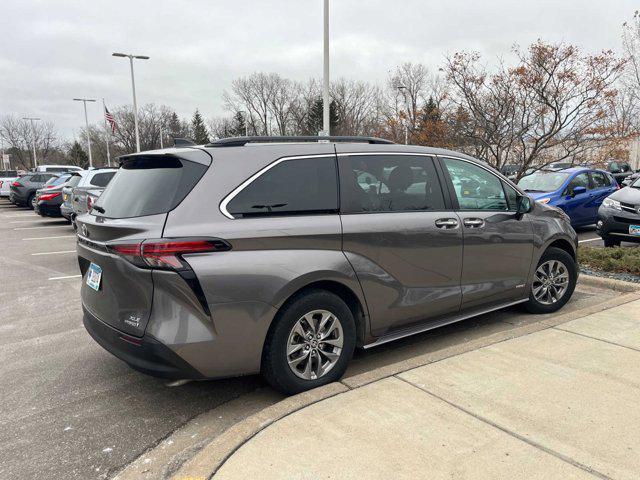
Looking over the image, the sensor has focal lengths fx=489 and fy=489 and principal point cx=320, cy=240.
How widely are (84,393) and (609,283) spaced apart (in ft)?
18.7

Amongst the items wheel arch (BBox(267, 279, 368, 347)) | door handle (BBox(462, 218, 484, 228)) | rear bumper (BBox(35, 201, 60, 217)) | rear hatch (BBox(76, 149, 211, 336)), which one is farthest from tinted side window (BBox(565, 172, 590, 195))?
rear bumper (BBox(35, 201, 60, 217))

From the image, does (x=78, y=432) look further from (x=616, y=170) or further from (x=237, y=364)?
(x=616, y=170)

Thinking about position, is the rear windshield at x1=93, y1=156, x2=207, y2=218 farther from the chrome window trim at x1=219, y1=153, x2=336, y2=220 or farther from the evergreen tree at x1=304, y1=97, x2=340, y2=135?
the evergreen tree at x1=304, y1=97, x2=340, y2=135

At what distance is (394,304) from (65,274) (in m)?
6.49

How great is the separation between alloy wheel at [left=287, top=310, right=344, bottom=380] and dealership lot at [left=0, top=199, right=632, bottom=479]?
0.43 meters

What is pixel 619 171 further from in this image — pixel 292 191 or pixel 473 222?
pixel 292 191

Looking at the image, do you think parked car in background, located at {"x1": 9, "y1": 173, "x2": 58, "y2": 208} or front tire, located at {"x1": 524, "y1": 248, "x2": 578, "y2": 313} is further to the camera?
parked car in background, located at {"x1": 9, "y1": 173, "x2": 58, "y2": 208}

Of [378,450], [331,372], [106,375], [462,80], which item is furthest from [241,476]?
[462,80]

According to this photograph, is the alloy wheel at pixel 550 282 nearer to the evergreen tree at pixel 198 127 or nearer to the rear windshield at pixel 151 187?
the rear windshield at pixel 151 187

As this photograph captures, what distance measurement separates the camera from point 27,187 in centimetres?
2234

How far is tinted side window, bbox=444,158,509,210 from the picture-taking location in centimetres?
429

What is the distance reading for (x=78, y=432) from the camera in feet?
10.2

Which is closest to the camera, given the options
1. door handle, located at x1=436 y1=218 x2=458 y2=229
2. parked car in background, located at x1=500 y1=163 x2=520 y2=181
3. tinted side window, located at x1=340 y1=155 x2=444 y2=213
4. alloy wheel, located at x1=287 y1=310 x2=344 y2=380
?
alloy wheel, located at x1=287 y1=310 x2=344 y2=380

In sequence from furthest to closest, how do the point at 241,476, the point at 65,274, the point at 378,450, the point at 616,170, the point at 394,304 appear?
the point at 616,170 → the point at 65,274 → the point at 394,304 → the point at 378,450 → the point at 241,476
